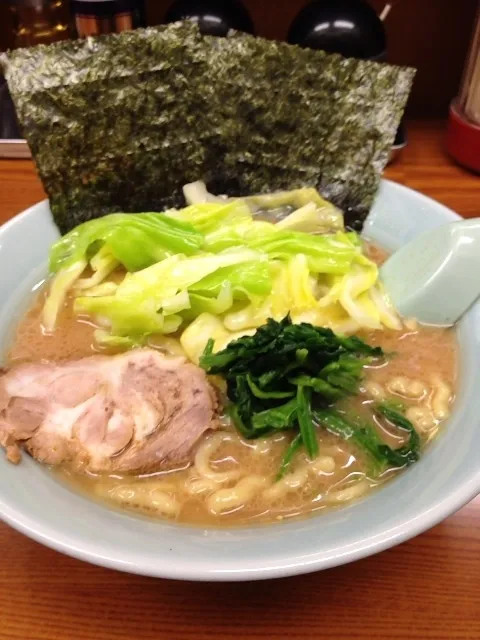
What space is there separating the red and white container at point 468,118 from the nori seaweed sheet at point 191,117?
1.55 feet

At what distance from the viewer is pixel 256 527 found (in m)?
0.88

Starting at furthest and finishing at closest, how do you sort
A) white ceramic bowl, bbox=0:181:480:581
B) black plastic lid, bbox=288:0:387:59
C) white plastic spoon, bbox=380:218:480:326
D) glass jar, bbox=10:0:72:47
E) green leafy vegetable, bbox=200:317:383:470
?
glass jar, bbox=10:0:72:47 → black plastic lid, bbox=288:0:387:59 → white plastic spoon, bbox=380:218:480:326 → green leafy vegetable, bbox=200:317:383:470 → white ceramic bowl, bbox=0:181:480:581

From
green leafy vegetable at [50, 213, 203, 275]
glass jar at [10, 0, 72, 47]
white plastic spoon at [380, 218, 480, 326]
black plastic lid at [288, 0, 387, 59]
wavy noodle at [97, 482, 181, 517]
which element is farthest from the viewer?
glass jar at [10, 0, 72, 47]

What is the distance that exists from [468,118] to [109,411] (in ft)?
4.59

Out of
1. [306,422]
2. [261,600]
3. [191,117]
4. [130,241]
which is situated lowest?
[261,600]

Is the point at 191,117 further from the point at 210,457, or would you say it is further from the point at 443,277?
the point at 210,457

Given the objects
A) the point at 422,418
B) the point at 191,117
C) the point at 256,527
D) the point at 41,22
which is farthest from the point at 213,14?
the point at 256,527

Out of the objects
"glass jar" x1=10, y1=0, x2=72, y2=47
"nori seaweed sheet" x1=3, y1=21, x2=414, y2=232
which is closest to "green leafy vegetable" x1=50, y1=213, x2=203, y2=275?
"nori seaweed sheet" x1=3, y1=21, x2=414, y2=232

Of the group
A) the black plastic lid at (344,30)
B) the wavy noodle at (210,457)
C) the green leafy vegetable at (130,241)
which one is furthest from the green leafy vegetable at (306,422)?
the black plastic lid at (344,30)

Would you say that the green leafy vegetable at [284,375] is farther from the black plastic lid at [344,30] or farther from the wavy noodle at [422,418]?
the black plastic lid at [344,30]

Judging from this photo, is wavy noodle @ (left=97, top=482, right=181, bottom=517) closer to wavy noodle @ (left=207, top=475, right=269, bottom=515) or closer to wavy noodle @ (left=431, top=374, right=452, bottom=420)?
wavy noodle @ (left=207, top=475, right=269, bottom=515)

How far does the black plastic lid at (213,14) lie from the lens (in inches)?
65.6

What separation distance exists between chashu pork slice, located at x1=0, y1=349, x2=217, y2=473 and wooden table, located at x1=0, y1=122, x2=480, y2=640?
0.49ft

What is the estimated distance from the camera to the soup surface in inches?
35.9
